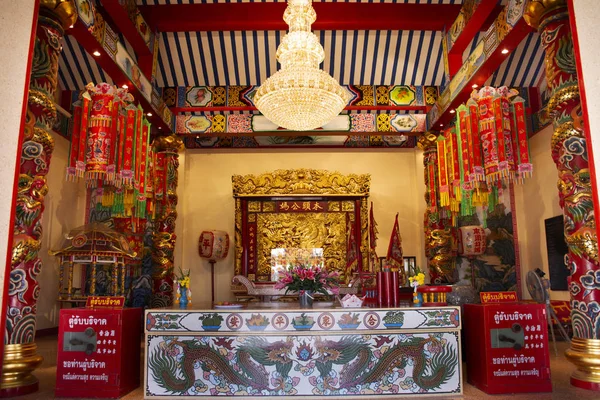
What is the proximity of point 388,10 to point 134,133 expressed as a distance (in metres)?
4.03

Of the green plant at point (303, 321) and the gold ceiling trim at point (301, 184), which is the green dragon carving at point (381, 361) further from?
the gold ceiling trim at point (301, 184)

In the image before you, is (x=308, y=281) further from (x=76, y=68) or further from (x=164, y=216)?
(x=76, y=68)

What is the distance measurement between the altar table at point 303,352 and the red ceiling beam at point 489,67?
3063mm

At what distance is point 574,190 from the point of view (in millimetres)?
3719

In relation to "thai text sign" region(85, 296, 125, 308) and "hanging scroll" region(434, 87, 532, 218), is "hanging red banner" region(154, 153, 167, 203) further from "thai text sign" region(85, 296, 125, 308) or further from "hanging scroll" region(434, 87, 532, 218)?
"hanging scroll" region(434, 87, 532, 218)

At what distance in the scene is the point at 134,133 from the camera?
5699mm

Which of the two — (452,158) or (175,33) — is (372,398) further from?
(175,33)

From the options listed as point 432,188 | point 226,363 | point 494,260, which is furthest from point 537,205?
point 226,363

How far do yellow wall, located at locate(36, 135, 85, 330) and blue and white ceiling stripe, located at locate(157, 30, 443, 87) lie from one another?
2.14m

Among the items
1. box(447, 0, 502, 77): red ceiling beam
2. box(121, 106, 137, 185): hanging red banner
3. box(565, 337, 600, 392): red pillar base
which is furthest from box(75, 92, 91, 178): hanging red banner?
box(565, 337, 600, 392): red pillar base

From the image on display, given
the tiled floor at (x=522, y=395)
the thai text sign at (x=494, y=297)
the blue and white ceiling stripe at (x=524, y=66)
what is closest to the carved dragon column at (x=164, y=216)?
the tiled floor at (x=522, y=395)

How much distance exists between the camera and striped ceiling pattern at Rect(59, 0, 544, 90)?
7363 mm

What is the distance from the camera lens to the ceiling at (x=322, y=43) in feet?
22.0

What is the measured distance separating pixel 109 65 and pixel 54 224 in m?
3.08
